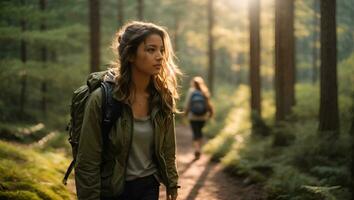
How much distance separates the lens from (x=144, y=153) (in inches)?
137

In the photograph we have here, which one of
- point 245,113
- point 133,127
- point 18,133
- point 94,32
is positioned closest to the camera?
point 133,127

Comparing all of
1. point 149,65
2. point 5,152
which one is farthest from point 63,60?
point 149,65

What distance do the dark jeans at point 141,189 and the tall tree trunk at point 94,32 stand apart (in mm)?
11241

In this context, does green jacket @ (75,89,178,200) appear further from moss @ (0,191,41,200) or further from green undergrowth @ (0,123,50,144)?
green undergrowth @ (0,123,50,144)

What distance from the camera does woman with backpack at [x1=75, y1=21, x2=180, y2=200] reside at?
10.5 feet

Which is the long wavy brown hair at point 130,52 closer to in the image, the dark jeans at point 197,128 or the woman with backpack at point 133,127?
the woman with backpack at point 133,127

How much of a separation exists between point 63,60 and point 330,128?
17.7 metres

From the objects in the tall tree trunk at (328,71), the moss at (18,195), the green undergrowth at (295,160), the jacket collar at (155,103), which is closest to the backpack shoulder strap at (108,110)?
the jacket collar at (155,103)

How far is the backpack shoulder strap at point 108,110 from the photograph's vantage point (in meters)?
3.24

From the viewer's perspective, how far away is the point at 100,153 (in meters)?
3.23

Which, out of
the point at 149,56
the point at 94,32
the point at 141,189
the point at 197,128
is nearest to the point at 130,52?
the point at 149,56

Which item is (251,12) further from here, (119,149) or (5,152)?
(119,149)

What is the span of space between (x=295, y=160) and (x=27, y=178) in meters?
5.63

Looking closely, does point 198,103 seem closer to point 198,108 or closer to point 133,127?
point 198,108
